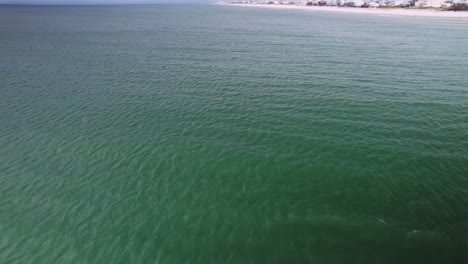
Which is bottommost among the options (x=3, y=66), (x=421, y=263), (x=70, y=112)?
(x=421, y=263)

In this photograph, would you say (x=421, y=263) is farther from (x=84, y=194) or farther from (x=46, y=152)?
(x=46, y=152)

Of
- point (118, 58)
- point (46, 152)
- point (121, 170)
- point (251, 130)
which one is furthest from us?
point (118, 58)

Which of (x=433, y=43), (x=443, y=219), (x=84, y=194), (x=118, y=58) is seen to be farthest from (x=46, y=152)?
(x=433, y=43)

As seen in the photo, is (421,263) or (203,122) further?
(203,122)

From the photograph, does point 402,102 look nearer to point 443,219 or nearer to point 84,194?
point 443,219

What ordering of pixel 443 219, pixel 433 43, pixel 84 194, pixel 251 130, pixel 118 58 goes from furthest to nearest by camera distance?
pixel 433 43 → pixel 118 58 → pixel 251 130 → pixel 84 194 → pixel 443 219

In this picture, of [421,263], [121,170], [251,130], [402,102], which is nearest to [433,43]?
[402,102]

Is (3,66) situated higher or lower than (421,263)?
higher
